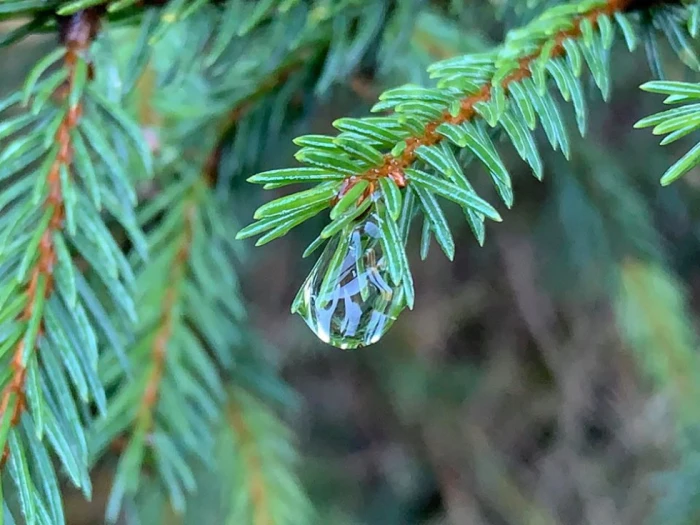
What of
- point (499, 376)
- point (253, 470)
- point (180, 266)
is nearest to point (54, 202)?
point (180, 266)

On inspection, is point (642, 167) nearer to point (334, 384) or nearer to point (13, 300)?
point (334, 384)

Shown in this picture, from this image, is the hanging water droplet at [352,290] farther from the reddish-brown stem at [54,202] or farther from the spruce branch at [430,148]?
the reddish-brown stem at [54,202]

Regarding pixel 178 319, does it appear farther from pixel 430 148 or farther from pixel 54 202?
pixel 430 148

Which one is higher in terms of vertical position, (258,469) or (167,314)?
(167,314)

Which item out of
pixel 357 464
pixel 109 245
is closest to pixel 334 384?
pixel 357 464

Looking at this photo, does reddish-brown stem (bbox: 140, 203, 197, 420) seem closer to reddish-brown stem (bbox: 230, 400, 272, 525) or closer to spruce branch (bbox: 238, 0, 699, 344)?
reddish-brown stem (bbox: 230, 400, 272, 525)

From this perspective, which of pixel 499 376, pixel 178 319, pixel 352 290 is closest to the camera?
pixel 352 290

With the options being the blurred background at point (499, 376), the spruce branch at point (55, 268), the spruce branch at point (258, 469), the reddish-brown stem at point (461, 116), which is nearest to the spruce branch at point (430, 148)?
the reddish-brown stem at point (461, 116)
